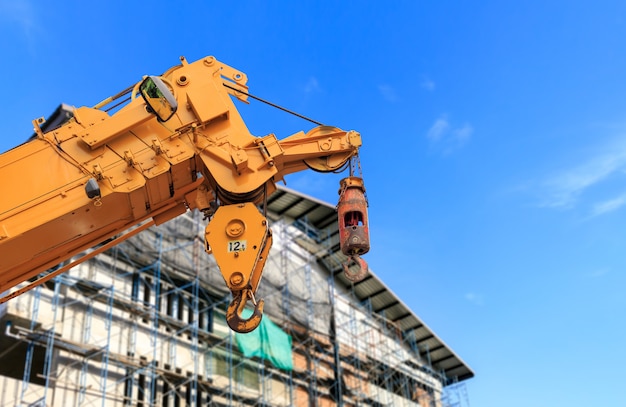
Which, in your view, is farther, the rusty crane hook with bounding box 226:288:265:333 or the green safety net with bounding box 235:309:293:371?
the green safety net with bounding box 235:309:293:371

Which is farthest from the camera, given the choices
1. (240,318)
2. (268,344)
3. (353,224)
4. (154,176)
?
(268,344)

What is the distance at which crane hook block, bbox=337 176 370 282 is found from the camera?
19.3 feet

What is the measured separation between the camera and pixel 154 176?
18.7ft

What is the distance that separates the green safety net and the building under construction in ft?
0.14

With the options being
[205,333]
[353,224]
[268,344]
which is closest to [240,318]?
[353,224]

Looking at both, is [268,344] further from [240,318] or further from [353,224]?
[240,318]

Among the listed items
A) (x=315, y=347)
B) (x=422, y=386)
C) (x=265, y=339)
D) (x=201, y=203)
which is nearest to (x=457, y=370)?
(x=422, y=386)

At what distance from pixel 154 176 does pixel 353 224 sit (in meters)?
1.77

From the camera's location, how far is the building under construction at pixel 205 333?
14.9 m

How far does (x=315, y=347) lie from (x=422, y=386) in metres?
8.19

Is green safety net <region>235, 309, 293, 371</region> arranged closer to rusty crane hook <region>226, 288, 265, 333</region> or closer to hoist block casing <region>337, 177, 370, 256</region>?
hoist block casing <region>337, 177, 370, 256</region>

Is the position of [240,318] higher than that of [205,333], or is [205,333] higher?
[205,333]

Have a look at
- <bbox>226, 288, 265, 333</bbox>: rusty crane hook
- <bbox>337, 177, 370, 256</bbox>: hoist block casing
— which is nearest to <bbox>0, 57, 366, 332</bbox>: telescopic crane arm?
<bbox>226, 288, 265, 333</bbox>: rusty crane hook

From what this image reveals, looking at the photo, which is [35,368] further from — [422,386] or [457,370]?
[457,370]
